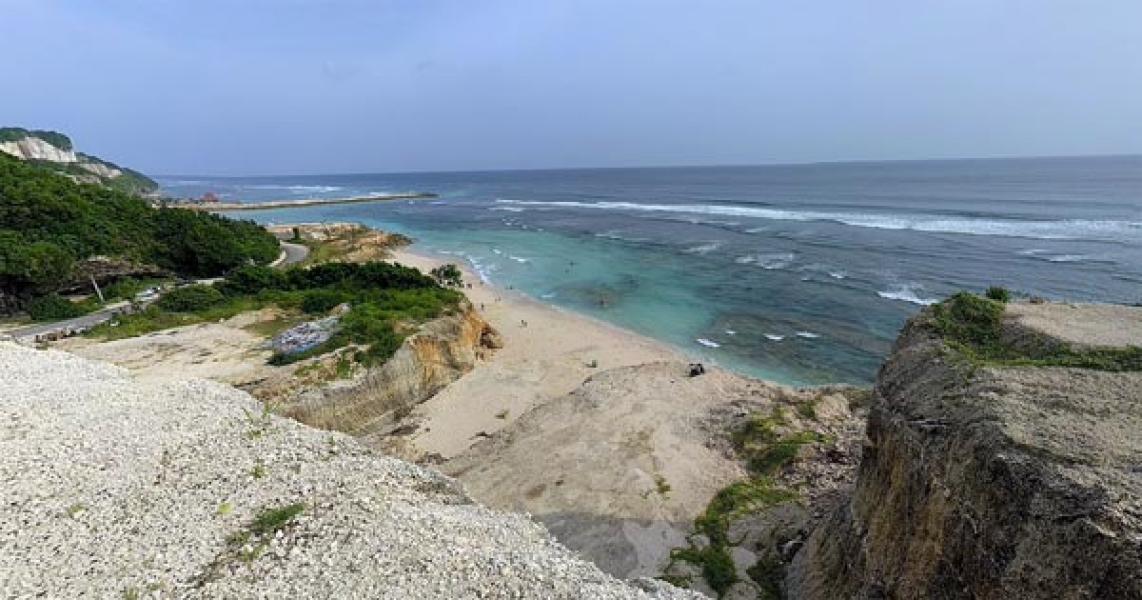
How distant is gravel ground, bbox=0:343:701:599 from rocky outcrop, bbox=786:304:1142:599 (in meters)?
3.93

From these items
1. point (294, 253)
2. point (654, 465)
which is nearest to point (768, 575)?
point (654, 465)

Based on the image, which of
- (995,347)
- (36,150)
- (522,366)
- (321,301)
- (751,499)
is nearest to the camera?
(995,347)

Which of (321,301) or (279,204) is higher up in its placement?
(279,204)

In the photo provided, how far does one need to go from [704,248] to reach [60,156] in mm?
147351

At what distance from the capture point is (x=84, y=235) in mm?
36031

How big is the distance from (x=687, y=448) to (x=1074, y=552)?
12.7 metres

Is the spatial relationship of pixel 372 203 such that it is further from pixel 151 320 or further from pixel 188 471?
pixel 188 471

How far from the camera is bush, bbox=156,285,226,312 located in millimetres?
29562

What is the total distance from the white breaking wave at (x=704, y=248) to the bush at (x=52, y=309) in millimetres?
47253

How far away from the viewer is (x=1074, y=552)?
6.60 meters

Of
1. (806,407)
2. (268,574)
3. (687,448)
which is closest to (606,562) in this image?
(687,448)

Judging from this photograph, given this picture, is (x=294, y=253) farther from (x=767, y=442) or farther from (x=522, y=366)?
(x=767, y=442)

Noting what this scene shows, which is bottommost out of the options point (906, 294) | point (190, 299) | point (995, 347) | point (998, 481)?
point (906, 294)

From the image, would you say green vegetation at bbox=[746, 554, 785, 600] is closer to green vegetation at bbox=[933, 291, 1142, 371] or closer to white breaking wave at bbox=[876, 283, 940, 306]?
green vegetation at bbox=[933, 291, 1142, 371]
